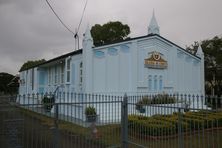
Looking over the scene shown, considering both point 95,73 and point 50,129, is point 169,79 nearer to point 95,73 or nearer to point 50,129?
point 95,73

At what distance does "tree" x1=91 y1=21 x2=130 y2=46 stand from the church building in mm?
15423

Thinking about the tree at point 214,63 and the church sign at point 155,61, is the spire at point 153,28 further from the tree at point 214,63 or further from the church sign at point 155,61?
the tree at point 214,63

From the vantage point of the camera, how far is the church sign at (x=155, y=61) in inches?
811

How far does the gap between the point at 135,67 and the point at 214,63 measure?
19.7 meters

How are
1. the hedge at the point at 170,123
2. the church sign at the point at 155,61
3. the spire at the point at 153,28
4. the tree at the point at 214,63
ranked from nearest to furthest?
1. the hedge at the point at 170,123
2. the church sign at the point at 155,61
3. the spire at the point at 153,28
4. the tree at the point at 214,63

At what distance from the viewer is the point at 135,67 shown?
19.9m

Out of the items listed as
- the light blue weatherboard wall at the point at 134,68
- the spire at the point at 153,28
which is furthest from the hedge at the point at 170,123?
the spire at the point at 153,28

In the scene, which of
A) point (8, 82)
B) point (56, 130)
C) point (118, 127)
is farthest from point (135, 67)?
point (8, 82)

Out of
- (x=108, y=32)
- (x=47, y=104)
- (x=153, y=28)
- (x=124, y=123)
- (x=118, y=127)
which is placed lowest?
(x=118, y=127)

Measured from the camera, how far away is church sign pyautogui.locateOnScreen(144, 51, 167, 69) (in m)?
20.6

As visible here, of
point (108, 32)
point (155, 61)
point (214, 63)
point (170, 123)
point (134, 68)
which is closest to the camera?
point (170, 123)

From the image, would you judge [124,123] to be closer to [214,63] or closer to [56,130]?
[56,130]

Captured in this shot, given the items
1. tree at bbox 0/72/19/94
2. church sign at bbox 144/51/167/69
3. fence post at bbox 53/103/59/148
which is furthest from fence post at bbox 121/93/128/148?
tree at bbox 0/72/19/94

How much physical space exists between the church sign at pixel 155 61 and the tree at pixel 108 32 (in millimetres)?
18839
